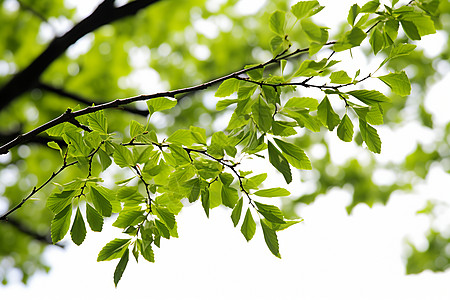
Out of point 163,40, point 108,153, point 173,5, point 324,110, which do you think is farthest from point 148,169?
point 163,40

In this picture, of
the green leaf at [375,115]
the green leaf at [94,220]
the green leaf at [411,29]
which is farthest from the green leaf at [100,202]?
the green leaf at [411,29]

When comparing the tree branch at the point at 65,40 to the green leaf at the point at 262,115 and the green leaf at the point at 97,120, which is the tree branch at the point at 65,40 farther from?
the green leaf at the point at 262,115

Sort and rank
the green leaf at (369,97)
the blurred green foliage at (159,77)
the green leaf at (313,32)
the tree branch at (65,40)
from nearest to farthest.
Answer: the green leaf at (313,32) < the green leaf at (369,97) < the tree branch at (65,40) < the blurred green foliage at (159,77)

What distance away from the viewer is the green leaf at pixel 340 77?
26.2 inches

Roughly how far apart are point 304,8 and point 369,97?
22cm

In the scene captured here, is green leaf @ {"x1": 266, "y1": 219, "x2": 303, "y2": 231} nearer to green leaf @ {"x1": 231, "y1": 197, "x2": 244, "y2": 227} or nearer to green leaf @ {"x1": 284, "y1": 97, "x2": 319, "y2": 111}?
green leaf @ {"x1": 231, "y1": 197, "x2": 244, "y2": 227}

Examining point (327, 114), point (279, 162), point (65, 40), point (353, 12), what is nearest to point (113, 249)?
point (279, 162)

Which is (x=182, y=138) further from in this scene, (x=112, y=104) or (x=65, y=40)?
(x=65, y=40)

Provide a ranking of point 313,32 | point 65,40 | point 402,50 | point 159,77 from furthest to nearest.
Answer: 1. point 159,77
2. point 65,40
3. point 402,50
4. point 313,32

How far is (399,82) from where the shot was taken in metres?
0.72

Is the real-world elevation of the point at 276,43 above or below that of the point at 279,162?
above

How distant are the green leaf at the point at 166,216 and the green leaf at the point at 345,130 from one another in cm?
38

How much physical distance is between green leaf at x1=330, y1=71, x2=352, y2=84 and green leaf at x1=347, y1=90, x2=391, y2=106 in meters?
0.04

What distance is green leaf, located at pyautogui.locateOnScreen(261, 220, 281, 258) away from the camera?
0.75m
